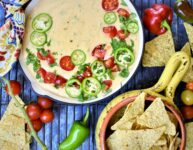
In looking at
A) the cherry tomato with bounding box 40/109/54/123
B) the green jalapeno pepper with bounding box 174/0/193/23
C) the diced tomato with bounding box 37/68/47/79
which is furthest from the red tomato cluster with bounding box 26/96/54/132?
the green jalapeno pepper with bounding box 174/0/193/23

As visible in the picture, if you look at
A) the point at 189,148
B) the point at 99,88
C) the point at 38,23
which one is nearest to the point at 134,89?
the point at 99,88

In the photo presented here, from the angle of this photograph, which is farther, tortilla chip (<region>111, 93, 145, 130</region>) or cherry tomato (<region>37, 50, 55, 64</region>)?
cherry tomato (<region>37, 50, 55, 64</region>)

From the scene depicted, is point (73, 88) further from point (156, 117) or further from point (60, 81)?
point (156, 117)

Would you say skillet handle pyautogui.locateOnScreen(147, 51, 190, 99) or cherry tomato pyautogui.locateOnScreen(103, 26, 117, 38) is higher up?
cherry tomato pyautogui.locateOnScreen(103, 26, 117, 38)

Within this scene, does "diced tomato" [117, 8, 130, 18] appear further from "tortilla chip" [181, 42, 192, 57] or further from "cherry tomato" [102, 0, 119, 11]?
"tortilla chip" [181, 42, 192, 57]

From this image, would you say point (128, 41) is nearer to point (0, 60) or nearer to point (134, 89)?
point (134, 89)

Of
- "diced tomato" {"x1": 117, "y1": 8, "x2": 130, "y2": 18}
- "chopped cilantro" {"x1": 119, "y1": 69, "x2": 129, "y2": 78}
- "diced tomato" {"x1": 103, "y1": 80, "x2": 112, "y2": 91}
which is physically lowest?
"diced tomato" {"x1": 103, "y1": 80, "x2": 112, "y2": 91}

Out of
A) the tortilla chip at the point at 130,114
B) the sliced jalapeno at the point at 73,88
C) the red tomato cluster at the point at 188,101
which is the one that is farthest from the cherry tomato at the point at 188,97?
the sliced jalapeno at the point at 73,88
